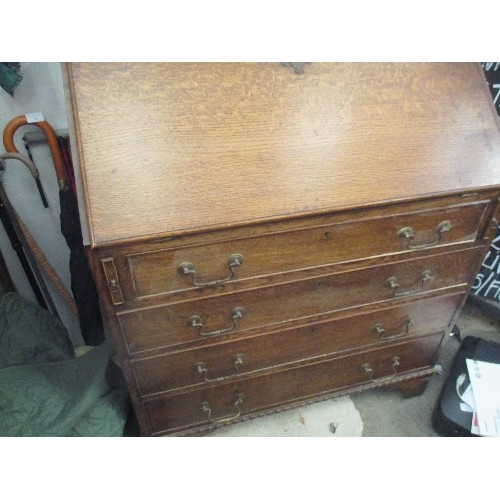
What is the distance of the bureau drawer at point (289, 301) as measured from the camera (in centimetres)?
108

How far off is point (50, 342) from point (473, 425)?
1.67 m

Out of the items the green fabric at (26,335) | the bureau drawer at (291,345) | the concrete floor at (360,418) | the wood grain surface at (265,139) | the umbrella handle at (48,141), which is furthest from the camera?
the concrete floor at (360,418)

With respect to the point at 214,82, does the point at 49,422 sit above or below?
below

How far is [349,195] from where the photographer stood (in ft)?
3.26

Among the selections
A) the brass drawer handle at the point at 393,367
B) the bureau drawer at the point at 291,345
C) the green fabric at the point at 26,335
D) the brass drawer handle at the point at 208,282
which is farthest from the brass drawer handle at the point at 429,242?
the green fabric at the point at 26,335

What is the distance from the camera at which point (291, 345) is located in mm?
1312

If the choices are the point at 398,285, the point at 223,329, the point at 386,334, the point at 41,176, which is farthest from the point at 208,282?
the point at 41,176

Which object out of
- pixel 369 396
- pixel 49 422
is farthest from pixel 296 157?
pixel 369 396

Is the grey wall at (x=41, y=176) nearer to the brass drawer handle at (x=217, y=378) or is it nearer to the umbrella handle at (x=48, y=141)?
the umbrella handle at (x=48, y=141)

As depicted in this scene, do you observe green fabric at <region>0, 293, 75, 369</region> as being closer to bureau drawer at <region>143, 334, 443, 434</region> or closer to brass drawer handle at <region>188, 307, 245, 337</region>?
bureau drawer at <region>143, 334, 443, 434</region>

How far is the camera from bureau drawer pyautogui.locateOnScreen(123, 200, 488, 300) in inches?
37.9

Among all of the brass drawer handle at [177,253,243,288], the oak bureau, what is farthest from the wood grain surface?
the brass drawer handle at [177,253,243,288]

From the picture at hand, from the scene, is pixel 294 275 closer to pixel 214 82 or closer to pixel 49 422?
pixel 214 82

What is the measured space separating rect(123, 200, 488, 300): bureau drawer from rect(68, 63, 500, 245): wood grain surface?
0.22ft
